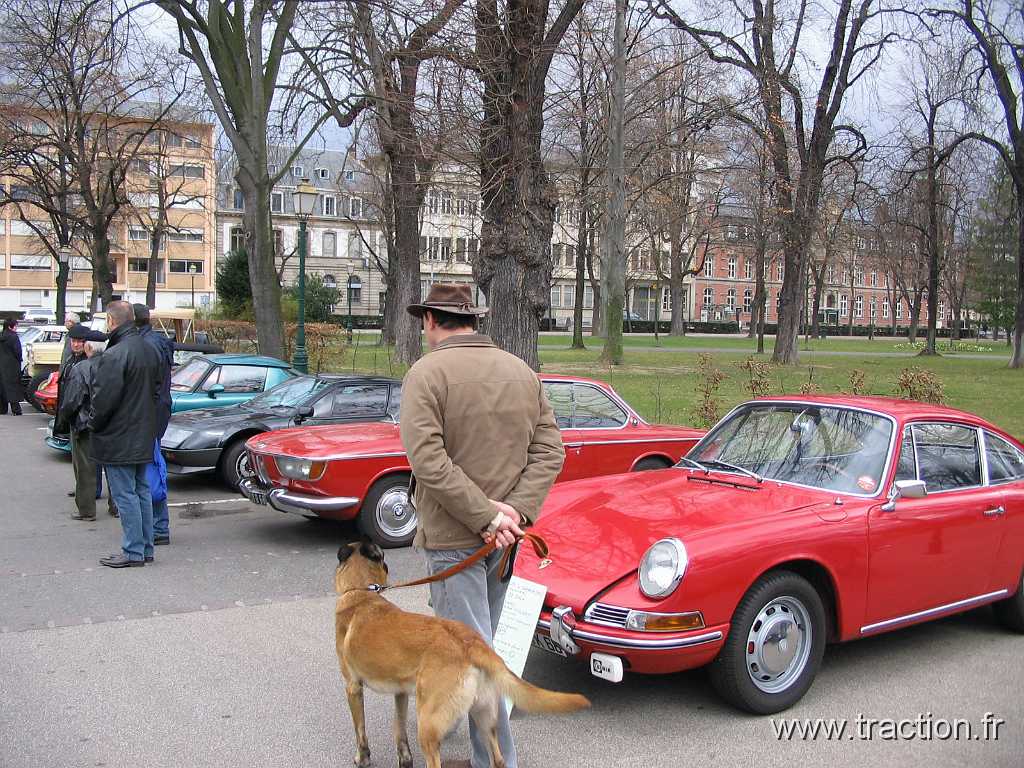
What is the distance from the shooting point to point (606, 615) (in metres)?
4.18

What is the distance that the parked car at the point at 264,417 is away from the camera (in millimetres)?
9781

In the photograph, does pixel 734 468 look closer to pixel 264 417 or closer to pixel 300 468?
pixel 300 468

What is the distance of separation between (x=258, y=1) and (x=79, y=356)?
1099cm

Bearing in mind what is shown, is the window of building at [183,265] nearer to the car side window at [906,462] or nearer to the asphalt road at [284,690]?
the asphalt road at [284,690]

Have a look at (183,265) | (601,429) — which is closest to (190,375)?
(601,429)

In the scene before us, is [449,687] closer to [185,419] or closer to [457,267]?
[185,419]

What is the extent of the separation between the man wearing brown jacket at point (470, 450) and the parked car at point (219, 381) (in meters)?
9.09

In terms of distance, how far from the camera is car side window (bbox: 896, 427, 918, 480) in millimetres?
5203

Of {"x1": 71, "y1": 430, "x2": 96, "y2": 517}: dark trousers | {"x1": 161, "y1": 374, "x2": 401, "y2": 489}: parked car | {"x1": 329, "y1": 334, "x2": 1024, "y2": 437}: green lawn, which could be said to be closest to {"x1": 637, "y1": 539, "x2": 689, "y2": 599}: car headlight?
{"x1": 161, "y1": 374, "x2": 401, "y2": 489}: parked car

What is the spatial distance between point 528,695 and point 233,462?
7.84m

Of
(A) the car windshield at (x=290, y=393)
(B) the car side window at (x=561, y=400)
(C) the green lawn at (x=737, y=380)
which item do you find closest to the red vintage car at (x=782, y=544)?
(B) the car side window at (x=561, y=400)

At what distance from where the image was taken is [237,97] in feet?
61.7

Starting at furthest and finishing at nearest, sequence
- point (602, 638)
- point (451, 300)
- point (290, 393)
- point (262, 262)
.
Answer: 1. point (262, 262)
2. point (290, 393)
3. point (602, 638)
4. point (451, 300)

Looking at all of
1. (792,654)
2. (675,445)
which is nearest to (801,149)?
(675,445)
